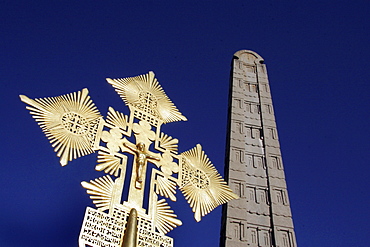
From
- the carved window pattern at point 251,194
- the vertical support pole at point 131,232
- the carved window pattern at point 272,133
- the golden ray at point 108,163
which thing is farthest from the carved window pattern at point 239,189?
the vertical support pole at point 131,232

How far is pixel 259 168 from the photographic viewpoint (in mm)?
6383

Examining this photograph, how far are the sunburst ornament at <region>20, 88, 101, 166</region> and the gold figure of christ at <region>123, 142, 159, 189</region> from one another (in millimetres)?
392

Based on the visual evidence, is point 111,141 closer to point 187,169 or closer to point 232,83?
point 187,169

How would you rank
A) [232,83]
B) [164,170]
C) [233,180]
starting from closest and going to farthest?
[164,170] < [233,180] < [232,83]

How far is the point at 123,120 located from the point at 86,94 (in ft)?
1.45

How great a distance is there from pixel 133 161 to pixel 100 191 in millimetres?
591

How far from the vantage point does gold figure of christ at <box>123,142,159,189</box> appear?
3548mm

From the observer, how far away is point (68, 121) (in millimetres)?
3584

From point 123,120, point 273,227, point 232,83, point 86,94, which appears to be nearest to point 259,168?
point 273,227

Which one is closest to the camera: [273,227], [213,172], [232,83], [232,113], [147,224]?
[147,224]

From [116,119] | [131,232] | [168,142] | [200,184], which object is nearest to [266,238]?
[200,184]

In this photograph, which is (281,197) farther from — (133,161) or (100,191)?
(100,191)

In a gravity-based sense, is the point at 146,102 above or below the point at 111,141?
above

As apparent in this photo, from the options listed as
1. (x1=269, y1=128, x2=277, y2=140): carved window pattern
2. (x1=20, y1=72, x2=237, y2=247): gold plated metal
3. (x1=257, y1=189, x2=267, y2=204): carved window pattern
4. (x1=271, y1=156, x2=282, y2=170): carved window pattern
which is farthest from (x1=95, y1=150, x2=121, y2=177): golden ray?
(x1=269, y1=128, x2=277, y2=140): carved window pattern
